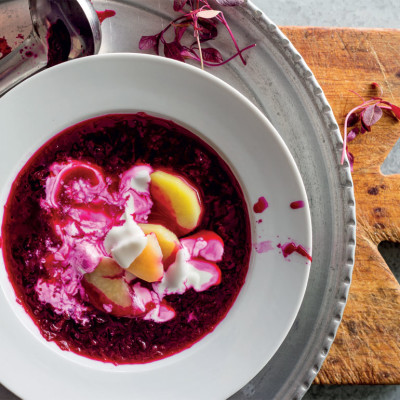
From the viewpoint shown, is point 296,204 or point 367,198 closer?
point 296,204

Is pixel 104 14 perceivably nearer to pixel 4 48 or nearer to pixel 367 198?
pixel 4 48

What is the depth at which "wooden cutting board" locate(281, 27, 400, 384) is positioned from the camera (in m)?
1.13

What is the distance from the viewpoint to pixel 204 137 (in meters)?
0.98

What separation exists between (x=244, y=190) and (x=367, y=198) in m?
0.37

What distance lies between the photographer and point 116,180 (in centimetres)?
102

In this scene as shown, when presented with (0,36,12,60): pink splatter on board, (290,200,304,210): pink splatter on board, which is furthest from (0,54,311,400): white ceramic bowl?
(0,36,12,60): pink splatter on board

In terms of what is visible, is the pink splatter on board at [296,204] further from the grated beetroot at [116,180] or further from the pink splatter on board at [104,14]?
the pink splatter on board at [104,14]

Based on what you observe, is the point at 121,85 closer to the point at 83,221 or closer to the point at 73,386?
the point at 83,221

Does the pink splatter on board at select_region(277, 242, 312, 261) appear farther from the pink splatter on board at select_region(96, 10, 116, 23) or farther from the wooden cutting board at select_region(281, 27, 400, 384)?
the pink splatter on board at select_region(96, 10, 116, 23)

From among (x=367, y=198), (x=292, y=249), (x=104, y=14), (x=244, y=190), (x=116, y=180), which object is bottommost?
(x=367, y=198)

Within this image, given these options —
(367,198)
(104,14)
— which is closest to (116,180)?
(104,14)

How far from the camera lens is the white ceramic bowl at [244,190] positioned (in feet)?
3.03

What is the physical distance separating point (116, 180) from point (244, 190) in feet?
0.92

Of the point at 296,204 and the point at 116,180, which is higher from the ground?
the point at 116,180
